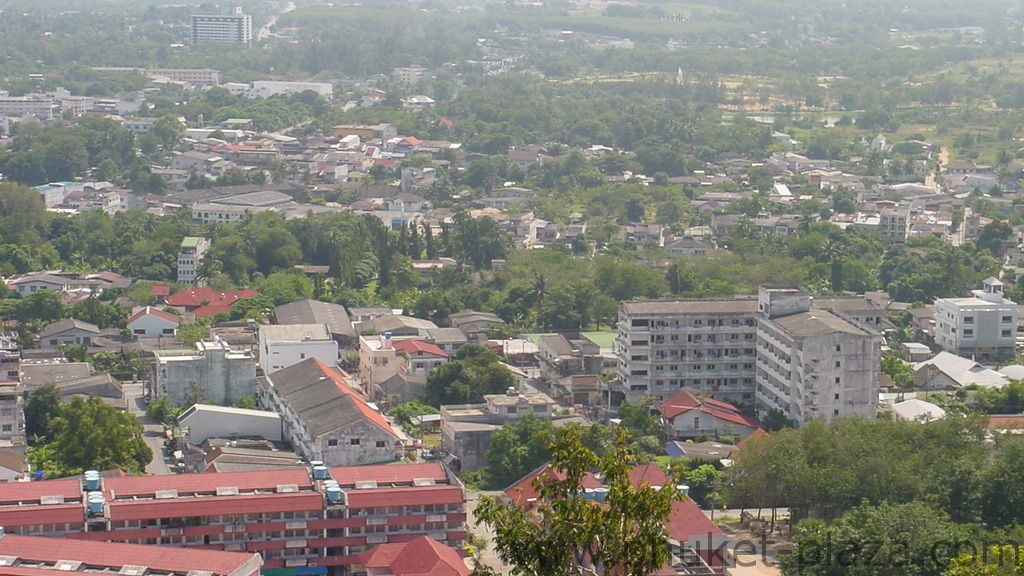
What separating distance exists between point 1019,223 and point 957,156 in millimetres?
14642

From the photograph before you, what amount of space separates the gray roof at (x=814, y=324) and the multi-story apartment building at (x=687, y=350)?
2.84 ft

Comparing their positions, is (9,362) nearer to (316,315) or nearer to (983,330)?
(316,315)

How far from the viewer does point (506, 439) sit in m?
22.9

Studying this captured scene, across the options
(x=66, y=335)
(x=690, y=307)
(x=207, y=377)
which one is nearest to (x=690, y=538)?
(x=690, y=307)

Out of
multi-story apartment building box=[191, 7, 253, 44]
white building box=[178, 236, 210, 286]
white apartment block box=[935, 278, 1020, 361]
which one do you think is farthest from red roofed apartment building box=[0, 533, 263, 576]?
multi-story apartment building box=[191, 7, 253, 44]

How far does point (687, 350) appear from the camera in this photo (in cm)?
2652

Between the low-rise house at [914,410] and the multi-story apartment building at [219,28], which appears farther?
the multi-story apartment building at [219,28]

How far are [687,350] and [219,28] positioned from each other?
6706 centimetres

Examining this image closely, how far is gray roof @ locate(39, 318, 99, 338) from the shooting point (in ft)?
97.4

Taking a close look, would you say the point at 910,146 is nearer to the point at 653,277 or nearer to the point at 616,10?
the point at 653,277

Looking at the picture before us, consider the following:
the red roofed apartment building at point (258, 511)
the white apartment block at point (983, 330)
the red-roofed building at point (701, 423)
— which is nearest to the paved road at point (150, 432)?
the red roofed apartment building at point (258, 511)

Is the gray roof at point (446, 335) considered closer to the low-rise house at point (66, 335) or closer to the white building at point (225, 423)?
the white building at point (225, 423)

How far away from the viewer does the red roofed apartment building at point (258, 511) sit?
60.0 ft

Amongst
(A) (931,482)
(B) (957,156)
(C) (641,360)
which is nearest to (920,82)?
(B) (957,156)
